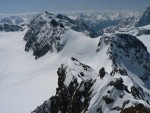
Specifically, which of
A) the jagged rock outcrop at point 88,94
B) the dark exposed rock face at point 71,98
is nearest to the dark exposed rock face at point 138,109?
the jagged rock outcrop at point 88,94

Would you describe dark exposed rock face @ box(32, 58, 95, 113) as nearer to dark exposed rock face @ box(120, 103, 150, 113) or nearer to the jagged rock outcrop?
the jagged rock outcrop

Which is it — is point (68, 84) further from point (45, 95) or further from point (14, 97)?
point (14, 97)

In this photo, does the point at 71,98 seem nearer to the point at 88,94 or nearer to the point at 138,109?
the point at 88,94

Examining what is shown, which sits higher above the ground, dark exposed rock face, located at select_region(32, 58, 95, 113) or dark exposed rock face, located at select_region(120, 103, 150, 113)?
dark exposed rock face, located at select_region(32, 58, 95, 113)

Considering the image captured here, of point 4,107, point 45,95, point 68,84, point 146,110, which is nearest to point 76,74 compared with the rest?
point 68,84

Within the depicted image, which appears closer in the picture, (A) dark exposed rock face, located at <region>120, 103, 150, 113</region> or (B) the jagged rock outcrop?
(A) dark exposed rock face, located at <region>120, 103, 150, 113</region>

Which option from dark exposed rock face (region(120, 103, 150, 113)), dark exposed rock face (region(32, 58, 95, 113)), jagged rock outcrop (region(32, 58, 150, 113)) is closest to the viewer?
dark exposed rock face (region(120, 103, 150, 113))

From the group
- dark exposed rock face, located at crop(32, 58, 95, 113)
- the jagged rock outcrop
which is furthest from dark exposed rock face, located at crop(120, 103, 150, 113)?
dark exposed rock face, located at crop(32, 58, 95, 113)

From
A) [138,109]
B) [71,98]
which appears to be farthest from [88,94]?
[138,109]
